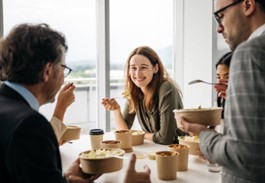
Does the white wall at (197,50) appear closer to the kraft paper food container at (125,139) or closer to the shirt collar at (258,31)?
the kraft paper food container at (125,139)

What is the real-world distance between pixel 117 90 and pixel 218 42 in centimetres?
141

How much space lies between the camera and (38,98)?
43.1 inches

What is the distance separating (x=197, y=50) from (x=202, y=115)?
9.14 ft

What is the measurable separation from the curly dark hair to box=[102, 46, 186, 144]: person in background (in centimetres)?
124

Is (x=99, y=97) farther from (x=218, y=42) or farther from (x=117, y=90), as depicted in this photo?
(x=218, y=42)

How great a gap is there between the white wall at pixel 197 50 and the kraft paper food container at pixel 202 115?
101 inches

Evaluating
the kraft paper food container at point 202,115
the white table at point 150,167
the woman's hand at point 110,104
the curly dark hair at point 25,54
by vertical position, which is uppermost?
the curly dark hair at point 25,54

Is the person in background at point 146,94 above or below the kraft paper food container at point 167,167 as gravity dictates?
above

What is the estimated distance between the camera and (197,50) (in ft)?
12.7

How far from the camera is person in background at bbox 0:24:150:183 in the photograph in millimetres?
826

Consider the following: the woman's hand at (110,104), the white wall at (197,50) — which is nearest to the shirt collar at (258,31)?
the woman's hand at (110,104)

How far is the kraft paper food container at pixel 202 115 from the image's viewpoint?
121 cm

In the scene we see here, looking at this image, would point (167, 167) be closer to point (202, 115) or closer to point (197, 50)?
point (202, 115)

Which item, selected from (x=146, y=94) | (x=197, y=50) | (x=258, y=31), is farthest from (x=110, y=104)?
(x=197, y=50)
